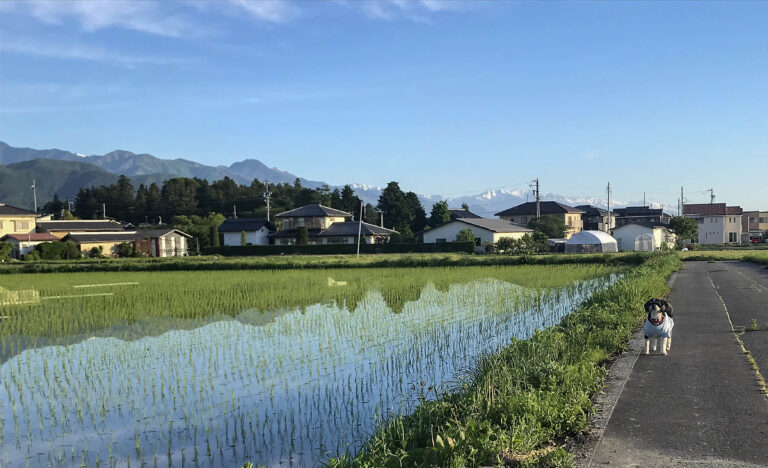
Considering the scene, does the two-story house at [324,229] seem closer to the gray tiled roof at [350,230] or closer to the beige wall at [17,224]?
the gray tiled roof at [350,230]

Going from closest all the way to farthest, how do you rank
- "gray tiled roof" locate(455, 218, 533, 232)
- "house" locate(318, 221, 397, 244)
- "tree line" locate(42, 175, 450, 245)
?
"gray tiled roof" locate(455, 218, 533, 232)
"house" locate(318, 221, 397, 244)
"tree line" locate(42, 175, 450, 245)

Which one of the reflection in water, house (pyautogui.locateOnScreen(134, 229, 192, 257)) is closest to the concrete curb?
the reflection in water

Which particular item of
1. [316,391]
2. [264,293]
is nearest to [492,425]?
[316,391]

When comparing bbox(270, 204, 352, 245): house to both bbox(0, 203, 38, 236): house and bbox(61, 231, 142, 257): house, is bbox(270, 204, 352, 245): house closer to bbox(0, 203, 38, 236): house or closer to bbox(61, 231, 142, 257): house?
bbox(61, 231, 142, 257): house

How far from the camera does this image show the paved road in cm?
483

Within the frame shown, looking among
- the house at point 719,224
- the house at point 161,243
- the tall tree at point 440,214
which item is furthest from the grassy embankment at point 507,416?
the house at point 719,224

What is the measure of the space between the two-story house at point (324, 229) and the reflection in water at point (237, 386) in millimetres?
39926

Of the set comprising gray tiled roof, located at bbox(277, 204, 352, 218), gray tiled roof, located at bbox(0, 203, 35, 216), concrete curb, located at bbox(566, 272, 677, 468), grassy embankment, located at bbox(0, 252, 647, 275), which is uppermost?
gray tiled roof, located at bbox(0, 203, 35, 216)

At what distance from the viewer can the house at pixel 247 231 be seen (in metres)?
58.8

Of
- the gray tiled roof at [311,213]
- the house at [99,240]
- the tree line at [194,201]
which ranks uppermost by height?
the tree line at [194,201]

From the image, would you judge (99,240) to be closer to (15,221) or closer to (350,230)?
(15,221)

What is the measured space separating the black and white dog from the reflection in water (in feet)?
8.98

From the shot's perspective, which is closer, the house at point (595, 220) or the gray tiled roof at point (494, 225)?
the gray tiled roof at point (494, 225)

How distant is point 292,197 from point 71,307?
72.9 m
